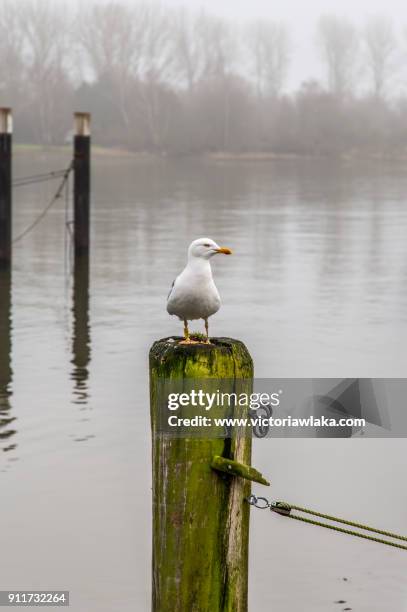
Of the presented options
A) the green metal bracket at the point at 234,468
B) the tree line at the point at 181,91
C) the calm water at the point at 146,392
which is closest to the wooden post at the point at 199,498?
the green metal bracket at the point at 234,468

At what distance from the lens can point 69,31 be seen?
145875 mm

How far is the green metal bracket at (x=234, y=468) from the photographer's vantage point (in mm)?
5492

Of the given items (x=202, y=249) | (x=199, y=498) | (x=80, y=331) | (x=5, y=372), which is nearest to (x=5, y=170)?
Result: (x=80, y=331)

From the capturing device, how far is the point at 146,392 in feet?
47.4

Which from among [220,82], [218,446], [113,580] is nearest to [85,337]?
[113,580]

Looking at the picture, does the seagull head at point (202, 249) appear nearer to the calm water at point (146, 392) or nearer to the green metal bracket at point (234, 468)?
the green metal bracket at point (234, 468)

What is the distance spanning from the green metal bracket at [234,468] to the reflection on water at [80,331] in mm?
8476

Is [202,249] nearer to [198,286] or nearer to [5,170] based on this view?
[198,286]

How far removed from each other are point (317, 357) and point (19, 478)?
673 cm

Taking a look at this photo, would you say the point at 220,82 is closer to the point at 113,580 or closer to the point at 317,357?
the point at 317,357

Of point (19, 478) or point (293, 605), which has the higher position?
point (19, 478)

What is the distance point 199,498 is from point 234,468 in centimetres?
22

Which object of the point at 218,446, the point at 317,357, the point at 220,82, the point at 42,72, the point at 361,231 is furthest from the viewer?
the point at 42,72

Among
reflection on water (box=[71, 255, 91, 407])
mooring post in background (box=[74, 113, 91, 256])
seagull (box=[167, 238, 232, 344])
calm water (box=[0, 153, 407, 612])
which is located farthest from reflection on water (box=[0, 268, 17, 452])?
seagull (box=[167, 238, 232, 344])
